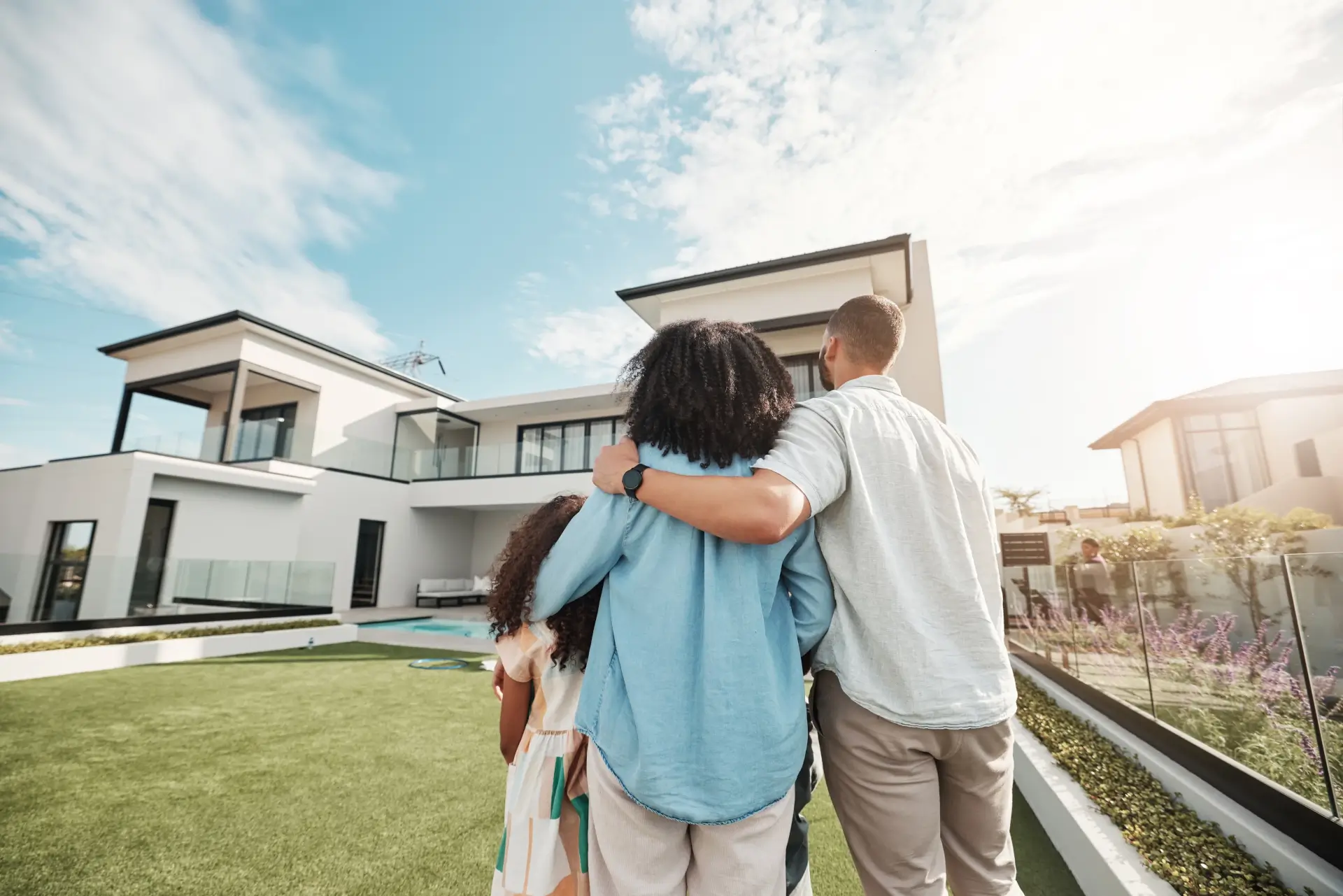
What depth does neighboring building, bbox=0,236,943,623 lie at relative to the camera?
9758 millimetres

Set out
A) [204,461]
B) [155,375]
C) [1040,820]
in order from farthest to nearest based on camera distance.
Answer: [155,375] < [204,461] < [1040,820]

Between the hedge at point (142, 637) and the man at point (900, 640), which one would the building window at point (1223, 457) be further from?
the hedge at point (142, 637)

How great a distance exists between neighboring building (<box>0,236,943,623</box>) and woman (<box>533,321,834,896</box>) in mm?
7410

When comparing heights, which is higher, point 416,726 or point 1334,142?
point 1334,142

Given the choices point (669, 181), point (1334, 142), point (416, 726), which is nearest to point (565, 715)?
point (416, 726)

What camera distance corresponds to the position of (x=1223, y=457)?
1608 cm

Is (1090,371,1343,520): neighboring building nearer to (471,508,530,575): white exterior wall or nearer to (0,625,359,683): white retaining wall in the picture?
(471,508,530,575): white exterior wall

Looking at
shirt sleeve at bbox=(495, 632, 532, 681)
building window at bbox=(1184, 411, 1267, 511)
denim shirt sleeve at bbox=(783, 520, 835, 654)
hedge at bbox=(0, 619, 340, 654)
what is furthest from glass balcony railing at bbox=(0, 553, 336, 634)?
building window at bbox=(1184, 411, 1267, 511)

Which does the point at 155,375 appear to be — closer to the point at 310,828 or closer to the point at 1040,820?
the point at 310,828

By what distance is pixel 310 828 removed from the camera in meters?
2.81

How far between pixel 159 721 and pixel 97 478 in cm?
995

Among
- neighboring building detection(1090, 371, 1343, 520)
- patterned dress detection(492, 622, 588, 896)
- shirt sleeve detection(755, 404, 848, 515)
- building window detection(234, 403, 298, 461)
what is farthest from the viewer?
building window detection(234, 403, 298, 461)

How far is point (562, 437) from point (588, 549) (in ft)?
49.8

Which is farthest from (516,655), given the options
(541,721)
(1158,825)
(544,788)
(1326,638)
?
(1326,638)
